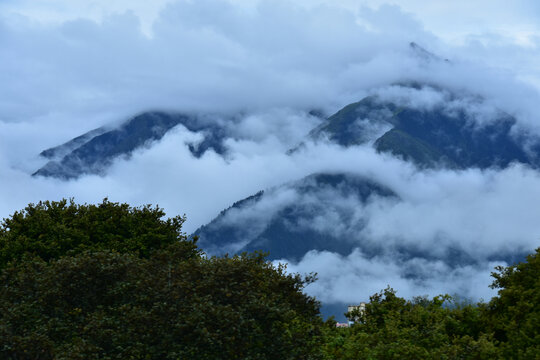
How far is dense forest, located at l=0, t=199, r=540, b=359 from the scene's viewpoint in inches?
1040

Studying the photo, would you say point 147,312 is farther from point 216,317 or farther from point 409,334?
point 409,334

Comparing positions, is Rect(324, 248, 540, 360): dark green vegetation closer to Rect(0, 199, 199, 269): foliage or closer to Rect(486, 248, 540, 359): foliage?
Rect(486, 248, 540, 359): foliage

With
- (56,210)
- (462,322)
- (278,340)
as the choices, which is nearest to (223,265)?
(278,340)

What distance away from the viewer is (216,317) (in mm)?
26375

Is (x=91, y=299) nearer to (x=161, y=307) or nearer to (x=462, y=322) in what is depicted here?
(x=161, y=307)

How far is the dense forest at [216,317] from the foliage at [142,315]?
0.05 metres

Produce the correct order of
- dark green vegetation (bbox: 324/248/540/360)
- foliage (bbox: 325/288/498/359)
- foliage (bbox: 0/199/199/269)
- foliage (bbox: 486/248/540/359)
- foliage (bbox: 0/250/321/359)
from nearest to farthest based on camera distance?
1. foliage (bbox: 0/250/321/359)
2. foliage (bbox: 325/288/498/359)
3. dark green vegetation (bbox: 324/248/540/360)
4. foliage (bbox: 486/248/540/359)
5. foliage (bbox: 0/199/199/269)

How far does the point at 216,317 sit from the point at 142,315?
10.3ft

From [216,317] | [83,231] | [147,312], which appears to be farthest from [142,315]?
[83,231]

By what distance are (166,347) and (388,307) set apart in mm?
18445

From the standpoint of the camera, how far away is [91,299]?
30969mm

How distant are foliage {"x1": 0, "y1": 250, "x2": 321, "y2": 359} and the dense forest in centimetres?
5

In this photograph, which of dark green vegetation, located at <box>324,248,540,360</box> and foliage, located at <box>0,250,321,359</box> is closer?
foliage, located at <box>0,250,321,359</box>

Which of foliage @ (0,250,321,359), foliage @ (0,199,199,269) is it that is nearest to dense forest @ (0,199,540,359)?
foliage @ (0,250,321,359)
